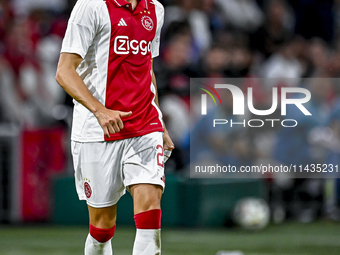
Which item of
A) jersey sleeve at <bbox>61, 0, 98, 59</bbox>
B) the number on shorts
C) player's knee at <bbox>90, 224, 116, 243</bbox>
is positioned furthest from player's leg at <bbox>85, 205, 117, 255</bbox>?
jersey sleeve at <bbox>61, 0, 98, 59</bbox>

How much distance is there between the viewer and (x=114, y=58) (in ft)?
12.6

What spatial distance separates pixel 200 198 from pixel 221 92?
5.51 ft

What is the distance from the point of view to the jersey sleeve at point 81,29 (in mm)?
3693

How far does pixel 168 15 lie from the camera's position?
10.3 meters

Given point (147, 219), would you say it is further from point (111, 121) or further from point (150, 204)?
point (111, 121)

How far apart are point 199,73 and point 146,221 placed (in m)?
5.39

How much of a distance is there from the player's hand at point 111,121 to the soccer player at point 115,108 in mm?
91

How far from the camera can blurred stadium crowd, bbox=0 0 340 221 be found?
858cm

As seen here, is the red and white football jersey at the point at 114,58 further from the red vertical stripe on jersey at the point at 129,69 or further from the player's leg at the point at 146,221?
the player's leg at the point at 146,221

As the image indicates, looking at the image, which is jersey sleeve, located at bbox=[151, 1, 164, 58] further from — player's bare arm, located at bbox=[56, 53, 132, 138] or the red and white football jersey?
player's bare arm, located at bbox=[56, 53, 132, 138]

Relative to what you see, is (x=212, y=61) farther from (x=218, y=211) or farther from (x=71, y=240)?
(x=71, y=240)

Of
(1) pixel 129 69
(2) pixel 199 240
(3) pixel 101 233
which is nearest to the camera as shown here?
(1) pixel 129 69

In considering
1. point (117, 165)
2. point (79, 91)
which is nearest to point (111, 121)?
point (79, 91)

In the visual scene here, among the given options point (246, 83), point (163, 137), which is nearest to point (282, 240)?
point (246, 83)
